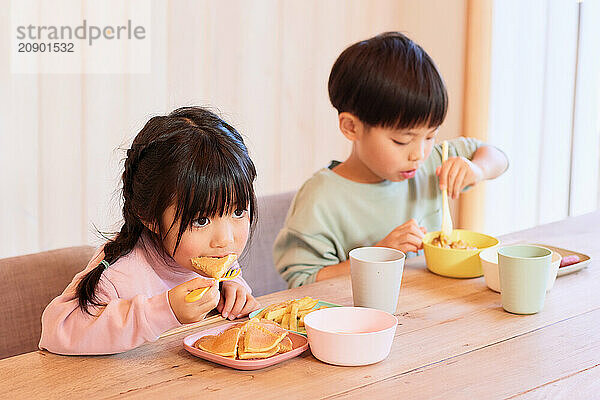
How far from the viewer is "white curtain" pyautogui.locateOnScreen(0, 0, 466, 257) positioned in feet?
8.30

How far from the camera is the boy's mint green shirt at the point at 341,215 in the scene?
174 cm

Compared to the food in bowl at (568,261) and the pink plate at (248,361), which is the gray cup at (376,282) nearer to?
the pink plate at (248,361)

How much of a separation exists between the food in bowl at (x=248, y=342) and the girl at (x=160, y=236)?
0.05 meters

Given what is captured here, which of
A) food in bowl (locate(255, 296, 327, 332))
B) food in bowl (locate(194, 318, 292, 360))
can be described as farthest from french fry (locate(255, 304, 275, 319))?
food in bowl (locate(194, 318, 292, 360))

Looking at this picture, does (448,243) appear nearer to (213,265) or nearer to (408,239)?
(408,239)

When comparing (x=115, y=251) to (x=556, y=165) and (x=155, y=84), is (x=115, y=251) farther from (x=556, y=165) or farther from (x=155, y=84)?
(x=556, y=165)

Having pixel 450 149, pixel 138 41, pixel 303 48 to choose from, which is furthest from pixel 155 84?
pixel 450 149

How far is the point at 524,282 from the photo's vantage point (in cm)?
126

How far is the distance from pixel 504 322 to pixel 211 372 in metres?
0.52

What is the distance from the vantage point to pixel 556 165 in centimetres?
292

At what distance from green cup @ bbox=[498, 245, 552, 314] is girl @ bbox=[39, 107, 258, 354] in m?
0.46

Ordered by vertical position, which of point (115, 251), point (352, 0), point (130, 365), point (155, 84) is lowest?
point (130, 365)

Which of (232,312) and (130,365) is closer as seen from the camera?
(130,365)

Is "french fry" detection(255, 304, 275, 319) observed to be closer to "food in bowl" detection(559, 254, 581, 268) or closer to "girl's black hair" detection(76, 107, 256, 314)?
"girl's black hair" detection(76, 107, 256, 314)
